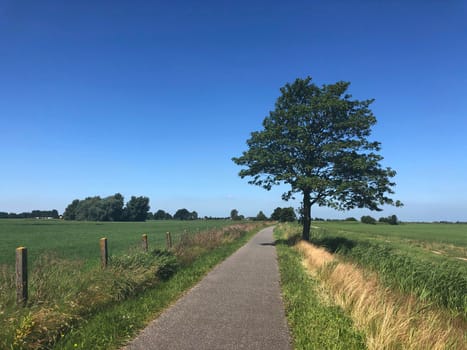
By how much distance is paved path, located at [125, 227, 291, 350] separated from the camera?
484 centimetres

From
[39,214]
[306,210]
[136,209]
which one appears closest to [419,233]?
[306,210]

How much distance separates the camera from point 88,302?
250 inches

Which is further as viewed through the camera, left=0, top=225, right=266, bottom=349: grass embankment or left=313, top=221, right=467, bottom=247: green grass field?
left=313, top=221, right=467, bottom=247: green grass field

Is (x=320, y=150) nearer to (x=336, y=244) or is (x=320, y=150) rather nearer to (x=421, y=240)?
(x=336, y=244)

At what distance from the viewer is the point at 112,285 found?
7.28m

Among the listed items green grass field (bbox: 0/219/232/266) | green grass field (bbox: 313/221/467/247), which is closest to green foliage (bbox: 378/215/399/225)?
green grass field (bbox: 313/221/467/247)

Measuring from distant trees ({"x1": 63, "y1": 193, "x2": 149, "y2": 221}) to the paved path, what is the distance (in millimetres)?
132787

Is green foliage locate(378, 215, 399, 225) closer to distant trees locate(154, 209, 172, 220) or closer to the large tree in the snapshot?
the large tree

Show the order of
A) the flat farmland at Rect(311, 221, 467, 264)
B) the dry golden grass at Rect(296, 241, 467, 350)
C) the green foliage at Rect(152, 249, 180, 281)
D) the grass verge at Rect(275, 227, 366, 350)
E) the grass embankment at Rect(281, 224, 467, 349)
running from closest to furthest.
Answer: the dry golden grass at Rect(296, 241, 467, 350)
the grass verge at Rect(275, 227, 366, 350)
the grass embankment at Rect(281, 224, 467, 349)
the green foliage at Rect(152, 249, 180, 281)
the flat farmland at Rect(311, 221, 467, 264)

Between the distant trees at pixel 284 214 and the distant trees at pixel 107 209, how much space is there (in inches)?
2348

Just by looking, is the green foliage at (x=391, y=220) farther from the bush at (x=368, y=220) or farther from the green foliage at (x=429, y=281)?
the green foliage at (x=429, y=281)

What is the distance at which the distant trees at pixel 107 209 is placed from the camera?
13162 centimetres

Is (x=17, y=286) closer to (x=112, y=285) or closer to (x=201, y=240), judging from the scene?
(x=112, y=285)

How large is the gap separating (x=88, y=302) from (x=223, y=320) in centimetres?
262
